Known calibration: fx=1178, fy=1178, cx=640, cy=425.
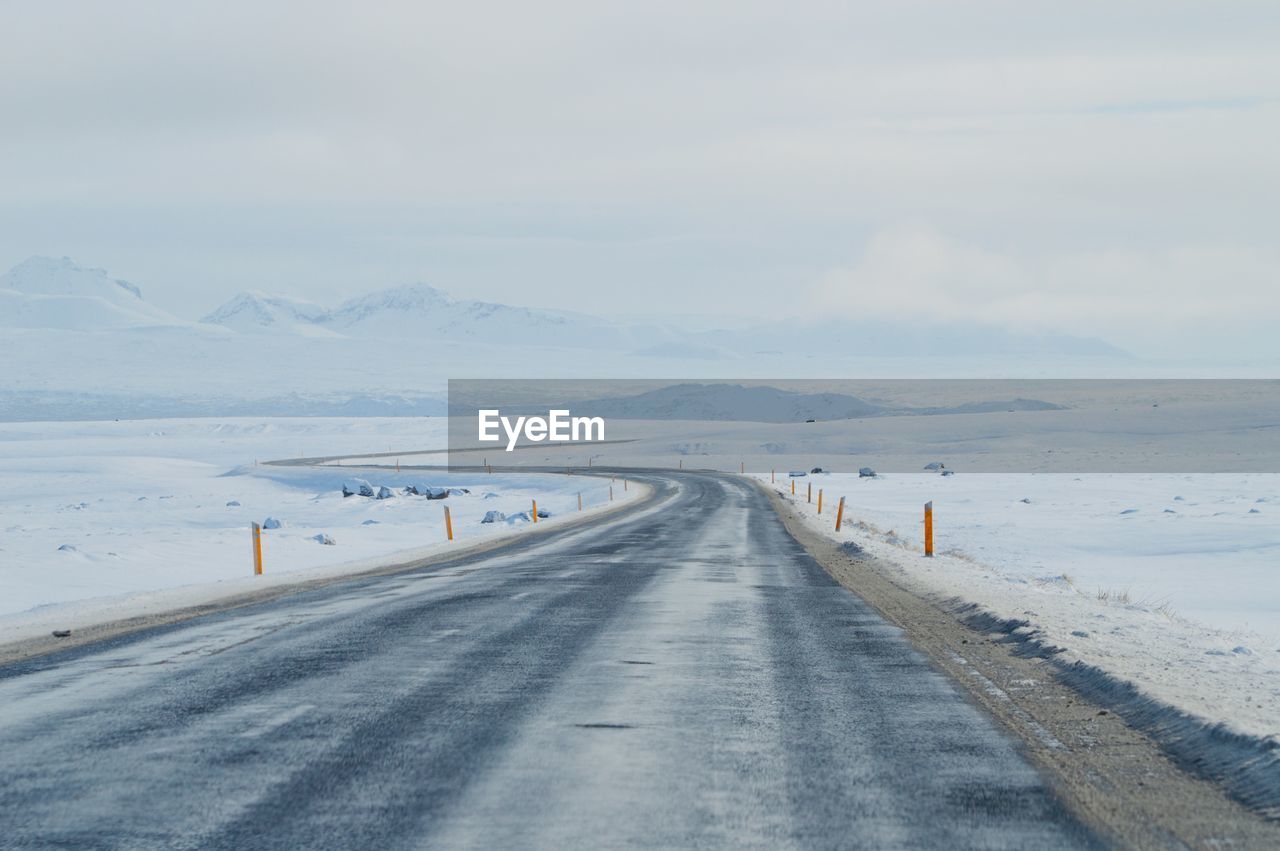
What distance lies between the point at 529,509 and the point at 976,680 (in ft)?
150

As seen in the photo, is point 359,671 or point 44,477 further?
point 44,477

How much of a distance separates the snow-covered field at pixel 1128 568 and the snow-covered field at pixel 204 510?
39.1 feet

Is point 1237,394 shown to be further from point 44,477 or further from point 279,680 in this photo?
point 279,680

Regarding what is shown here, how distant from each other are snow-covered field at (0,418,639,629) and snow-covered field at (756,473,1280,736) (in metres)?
11.9

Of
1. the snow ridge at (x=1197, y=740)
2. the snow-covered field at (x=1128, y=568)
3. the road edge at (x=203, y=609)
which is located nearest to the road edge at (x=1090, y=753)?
the snow ridge at (x=1197, y=740)

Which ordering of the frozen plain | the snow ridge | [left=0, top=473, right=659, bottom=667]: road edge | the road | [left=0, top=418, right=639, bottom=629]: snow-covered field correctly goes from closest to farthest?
the road
the snow ridge
[left=0, top=473, right=659, bottom=667]: road edge
the frozen plain
[left=0, top=418, right=639, bottom=629]: snow-covered field

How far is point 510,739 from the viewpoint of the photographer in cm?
686

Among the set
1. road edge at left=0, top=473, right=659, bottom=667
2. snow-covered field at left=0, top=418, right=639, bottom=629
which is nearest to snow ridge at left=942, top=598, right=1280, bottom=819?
road edge at left=0, top=473, right=659, bottom=667

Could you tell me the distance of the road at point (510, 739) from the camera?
5316mm

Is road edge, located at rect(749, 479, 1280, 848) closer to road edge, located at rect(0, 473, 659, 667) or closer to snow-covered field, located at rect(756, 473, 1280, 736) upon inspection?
snow-covered field, located at rect(756, 473, 1280, 736)

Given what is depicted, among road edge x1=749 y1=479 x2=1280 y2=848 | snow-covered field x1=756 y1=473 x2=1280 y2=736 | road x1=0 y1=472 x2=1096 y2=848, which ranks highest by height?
road x1=0 y1=472 x2=1096 y2=848

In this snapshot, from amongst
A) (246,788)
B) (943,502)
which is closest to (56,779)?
(246,788)

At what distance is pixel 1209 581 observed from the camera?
22656 mm

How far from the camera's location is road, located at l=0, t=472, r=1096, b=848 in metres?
5.32
